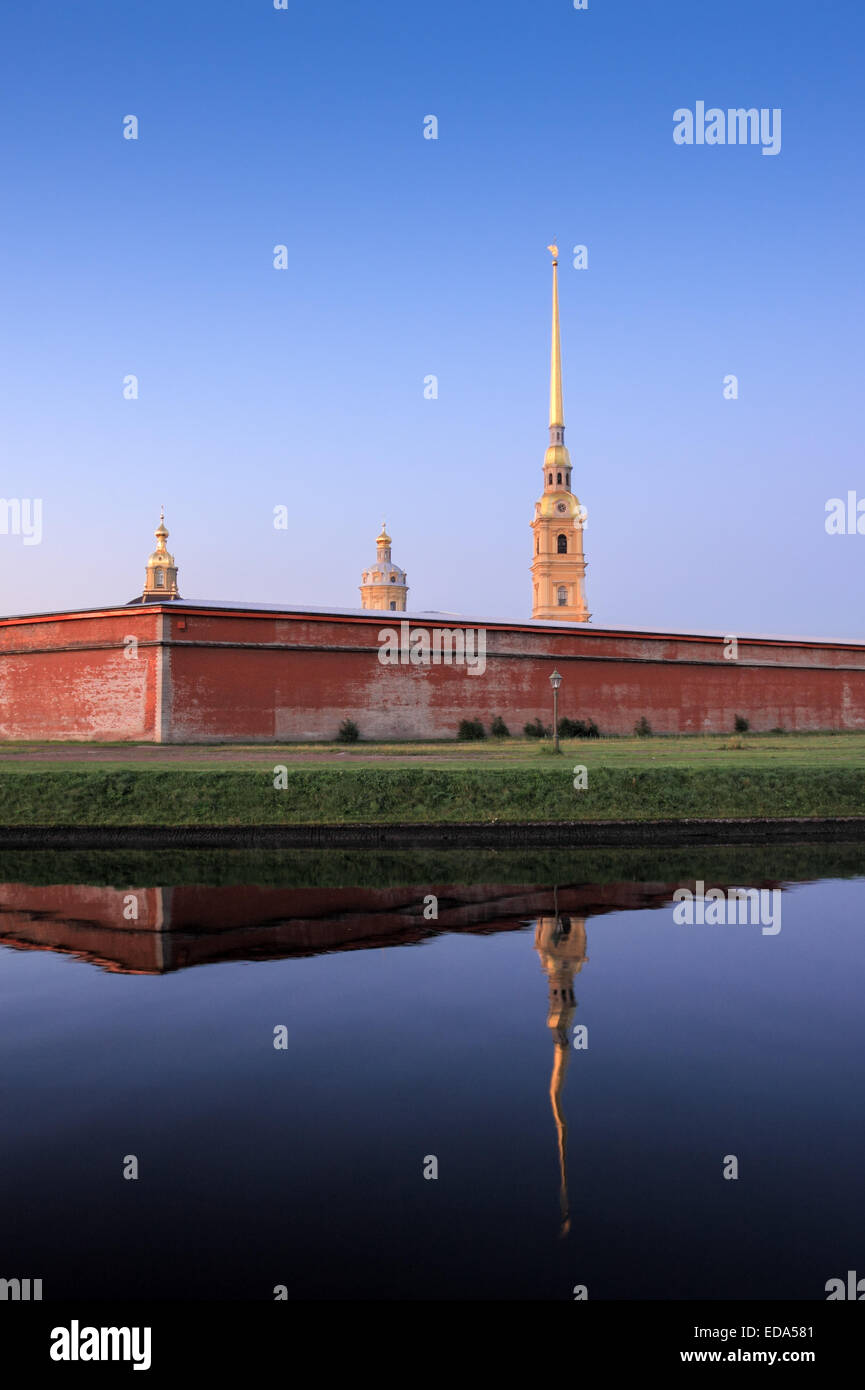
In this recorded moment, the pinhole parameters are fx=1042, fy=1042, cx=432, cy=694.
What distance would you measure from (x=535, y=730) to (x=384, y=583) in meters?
50.2

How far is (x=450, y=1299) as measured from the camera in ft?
11.8

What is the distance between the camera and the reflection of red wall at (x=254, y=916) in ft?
28.8

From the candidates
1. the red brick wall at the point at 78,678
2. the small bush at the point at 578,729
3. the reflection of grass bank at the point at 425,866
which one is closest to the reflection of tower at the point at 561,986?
the reflection of grass bank at the point at 425,866

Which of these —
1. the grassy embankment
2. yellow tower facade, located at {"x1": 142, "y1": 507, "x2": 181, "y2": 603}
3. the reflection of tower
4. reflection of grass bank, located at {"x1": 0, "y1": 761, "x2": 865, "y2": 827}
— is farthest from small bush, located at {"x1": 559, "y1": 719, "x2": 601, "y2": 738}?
yellow tower facade, located at {"x1": 142, "y1": 507, "x2": 181, "y2": 603}

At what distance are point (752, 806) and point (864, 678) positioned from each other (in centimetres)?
2885

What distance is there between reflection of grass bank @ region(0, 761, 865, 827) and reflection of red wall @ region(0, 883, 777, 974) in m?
5.76

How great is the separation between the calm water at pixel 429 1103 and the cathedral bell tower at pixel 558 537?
67.5m

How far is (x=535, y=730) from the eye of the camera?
36219 mm

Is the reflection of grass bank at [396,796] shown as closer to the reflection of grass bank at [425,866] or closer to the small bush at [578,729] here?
the reflection of grass bank at [425,866]

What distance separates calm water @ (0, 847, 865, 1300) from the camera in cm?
385

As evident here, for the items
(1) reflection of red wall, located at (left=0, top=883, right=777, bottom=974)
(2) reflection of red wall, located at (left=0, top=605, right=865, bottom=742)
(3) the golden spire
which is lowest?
(1) reflection of red wall, located at (left=0, top=883, right=777, bottom=974)

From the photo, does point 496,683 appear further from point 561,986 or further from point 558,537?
point 558,537

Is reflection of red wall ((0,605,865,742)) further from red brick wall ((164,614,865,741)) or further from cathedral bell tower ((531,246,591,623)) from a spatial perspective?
cathedral bell tower ((531,246,591,623))
